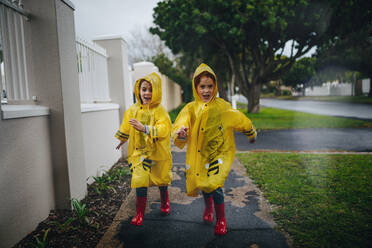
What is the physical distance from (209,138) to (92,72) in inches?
132

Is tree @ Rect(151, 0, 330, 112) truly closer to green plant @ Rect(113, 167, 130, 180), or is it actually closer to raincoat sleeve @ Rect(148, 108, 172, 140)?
green plant @ Rect(113, 167, 130, 180)

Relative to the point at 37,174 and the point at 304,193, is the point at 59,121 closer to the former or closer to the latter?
the point at 37,174

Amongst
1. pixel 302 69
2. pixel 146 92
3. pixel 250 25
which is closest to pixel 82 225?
pixel 146 92

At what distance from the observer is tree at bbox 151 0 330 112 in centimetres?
1234

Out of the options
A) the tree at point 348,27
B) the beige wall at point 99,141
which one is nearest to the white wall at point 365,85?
the tree at point 348,27

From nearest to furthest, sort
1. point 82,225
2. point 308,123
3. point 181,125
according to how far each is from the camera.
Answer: point 181,125 < point 82,225 < point 308,123

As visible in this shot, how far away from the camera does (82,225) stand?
3098 millimetres

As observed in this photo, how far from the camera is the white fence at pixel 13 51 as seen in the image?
9.37 feet

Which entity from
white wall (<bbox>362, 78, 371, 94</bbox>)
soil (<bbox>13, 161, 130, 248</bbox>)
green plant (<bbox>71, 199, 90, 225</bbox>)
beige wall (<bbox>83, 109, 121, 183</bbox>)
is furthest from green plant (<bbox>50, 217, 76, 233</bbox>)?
white wall (<bbox>362, 78, 371, 94</bbox>)

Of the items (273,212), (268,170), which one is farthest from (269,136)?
(273,212)

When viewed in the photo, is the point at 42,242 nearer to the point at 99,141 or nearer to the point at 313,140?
the point at 99,141

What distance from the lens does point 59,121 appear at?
3.30 meters

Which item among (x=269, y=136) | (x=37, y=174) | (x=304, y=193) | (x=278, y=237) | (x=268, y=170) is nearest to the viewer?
(x=278, y=237)

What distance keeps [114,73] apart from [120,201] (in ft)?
10.8
